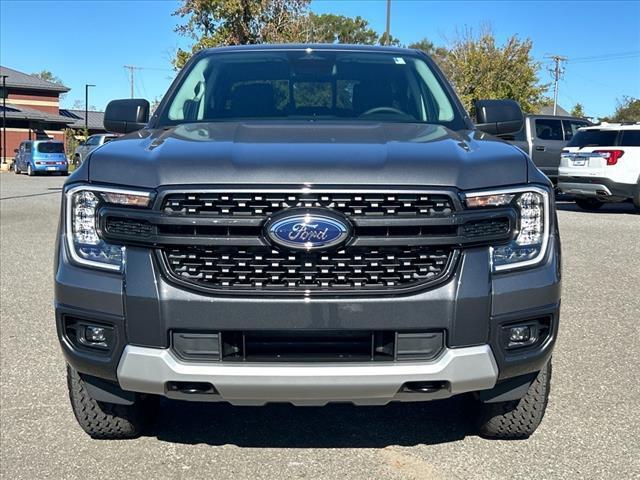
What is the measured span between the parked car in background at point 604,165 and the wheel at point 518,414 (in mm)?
11187

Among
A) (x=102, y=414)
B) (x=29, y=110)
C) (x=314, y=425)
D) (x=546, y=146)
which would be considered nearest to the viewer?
(x=102, y=414)

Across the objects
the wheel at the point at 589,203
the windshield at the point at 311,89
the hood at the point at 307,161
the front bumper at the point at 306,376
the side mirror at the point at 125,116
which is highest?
the windshield at the point at 311,89

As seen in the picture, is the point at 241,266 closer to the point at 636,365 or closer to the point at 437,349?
the point at 437,349

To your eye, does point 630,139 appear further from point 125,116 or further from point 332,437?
point 332,437

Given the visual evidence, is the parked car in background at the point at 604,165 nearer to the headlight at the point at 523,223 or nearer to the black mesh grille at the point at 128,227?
the headlight at the point at 523,223

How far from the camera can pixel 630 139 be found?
13.6m

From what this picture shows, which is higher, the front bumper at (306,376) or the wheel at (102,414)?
the front bumper at (306,376)

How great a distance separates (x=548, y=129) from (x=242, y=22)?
1242 centimetres

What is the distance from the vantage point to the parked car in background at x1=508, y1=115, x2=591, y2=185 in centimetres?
1738

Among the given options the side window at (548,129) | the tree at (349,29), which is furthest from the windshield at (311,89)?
the tree at (349,29)

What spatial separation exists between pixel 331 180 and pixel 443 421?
165 centimetres

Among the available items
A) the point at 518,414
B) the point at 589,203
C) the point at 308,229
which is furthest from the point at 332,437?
the point at 589,203

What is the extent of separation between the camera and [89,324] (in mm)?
2836

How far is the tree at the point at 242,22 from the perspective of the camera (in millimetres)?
25156
